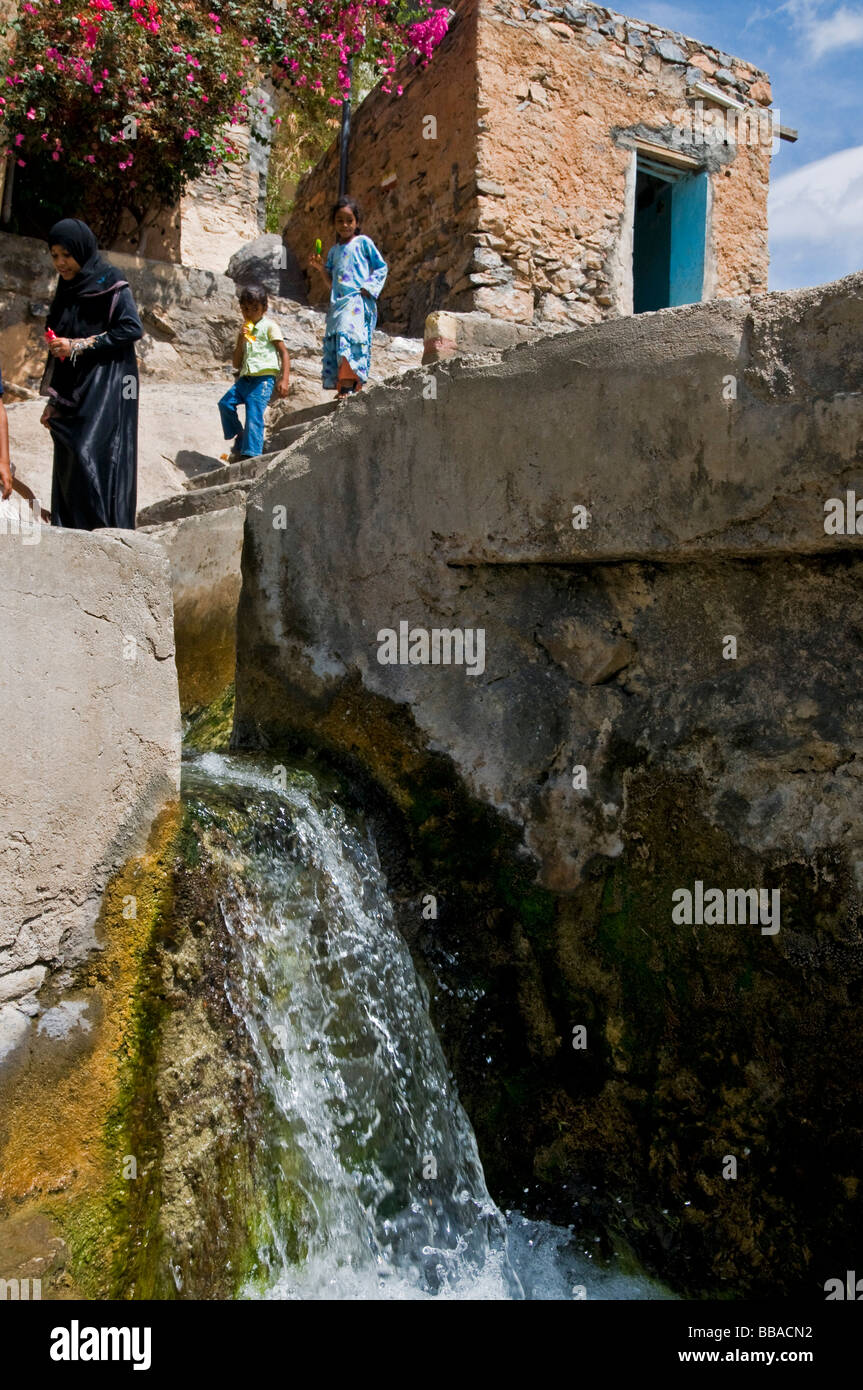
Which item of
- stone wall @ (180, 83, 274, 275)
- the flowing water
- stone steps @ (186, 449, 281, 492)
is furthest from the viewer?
stone wall @ (180, 83, 274, 275)

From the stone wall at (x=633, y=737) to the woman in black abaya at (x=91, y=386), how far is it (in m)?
1.21

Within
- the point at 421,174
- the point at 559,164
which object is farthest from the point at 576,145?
the point at 421,174

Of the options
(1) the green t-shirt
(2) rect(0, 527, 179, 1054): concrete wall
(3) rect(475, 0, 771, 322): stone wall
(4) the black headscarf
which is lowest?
(2) rect(0, 527, 179, 1054): concrete wall

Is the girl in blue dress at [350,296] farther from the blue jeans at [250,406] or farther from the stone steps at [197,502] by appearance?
the stone steps at [197,502]

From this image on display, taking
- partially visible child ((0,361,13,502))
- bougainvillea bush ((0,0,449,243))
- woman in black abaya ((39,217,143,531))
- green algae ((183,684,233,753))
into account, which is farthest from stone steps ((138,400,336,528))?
bougainvillea bush ((0,0,449,243))

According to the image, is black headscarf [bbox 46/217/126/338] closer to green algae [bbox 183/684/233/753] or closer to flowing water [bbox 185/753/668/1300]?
green algae [bbox 183/684/233/753]

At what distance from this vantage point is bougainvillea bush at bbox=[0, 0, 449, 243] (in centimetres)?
781

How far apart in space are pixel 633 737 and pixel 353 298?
12.7 ft

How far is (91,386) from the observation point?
4391 mm

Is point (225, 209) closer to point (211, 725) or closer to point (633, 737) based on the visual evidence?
point (211, 725)

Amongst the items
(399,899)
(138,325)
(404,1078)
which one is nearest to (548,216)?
(138,325)

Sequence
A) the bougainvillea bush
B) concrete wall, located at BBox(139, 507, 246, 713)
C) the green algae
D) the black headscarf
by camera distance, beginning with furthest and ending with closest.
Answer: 1. the bougainvillea bush
2. concrete wall, located at BBox(139, 507, 246, 713)
3. the green algae
4. the black headscarf

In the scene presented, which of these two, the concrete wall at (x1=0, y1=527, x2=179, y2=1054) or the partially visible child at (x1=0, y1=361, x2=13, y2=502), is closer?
the concrete wall at (x1=0, y1=527, x2=179, y2=1054)

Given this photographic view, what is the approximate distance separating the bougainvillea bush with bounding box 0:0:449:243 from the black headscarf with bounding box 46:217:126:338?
163 inches
